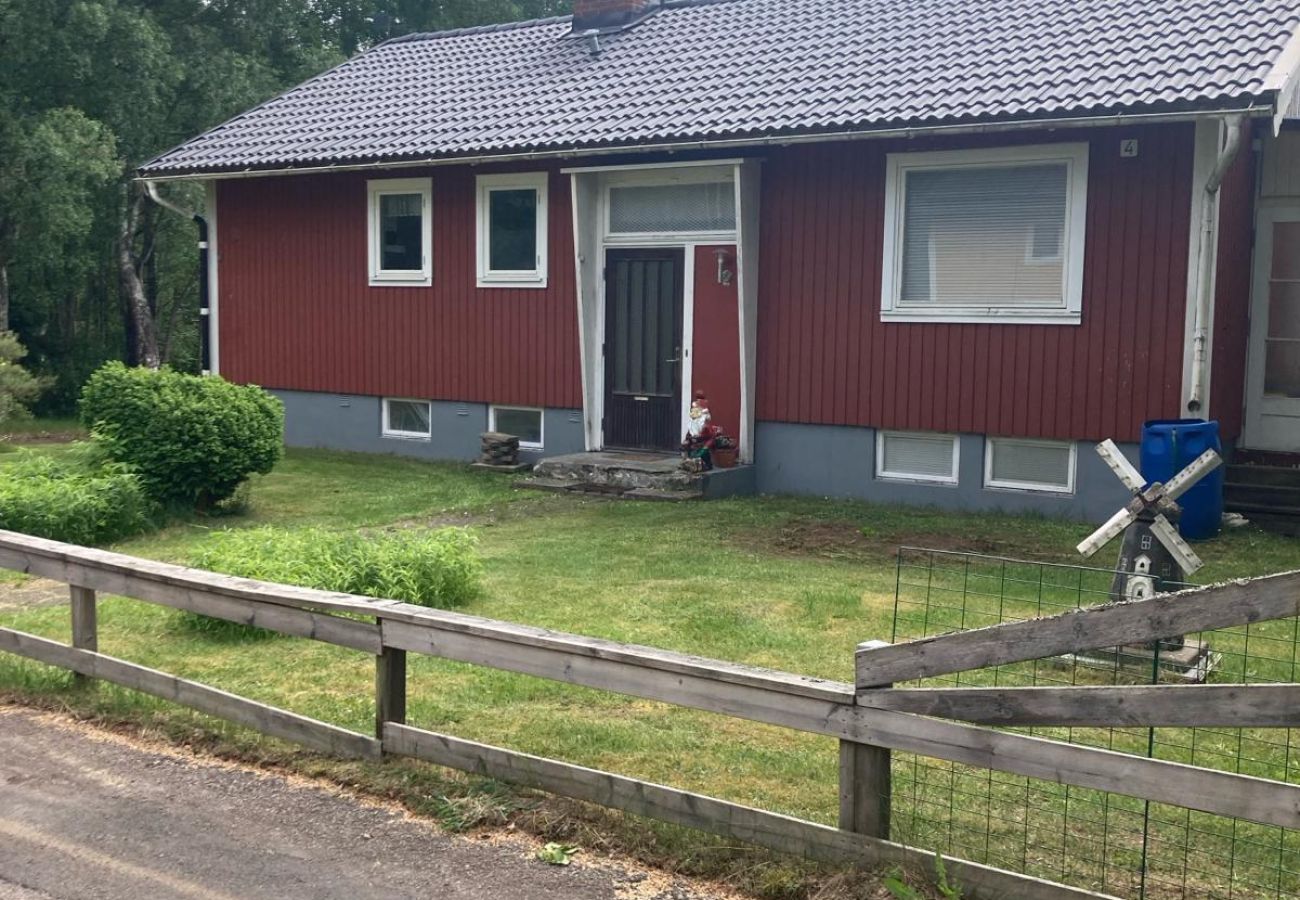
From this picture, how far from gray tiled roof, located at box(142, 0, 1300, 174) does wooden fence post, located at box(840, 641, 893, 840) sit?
801 cm

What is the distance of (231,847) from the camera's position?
4.89 metres

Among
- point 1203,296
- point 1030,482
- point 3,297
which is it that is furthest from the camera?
point 3,297

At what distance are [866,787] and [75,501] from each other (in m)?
8.23

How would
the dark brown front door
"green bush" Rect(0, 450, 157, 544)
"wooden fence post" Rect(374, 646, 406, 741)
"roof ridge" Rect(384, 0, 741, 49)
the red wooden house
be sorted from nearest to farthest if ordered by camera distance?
"wooden fence post" Rect(374, 646, 406, 741)
"green bush" Rect(0, 450, 157, 544)
the red wooden house
the dark brown front door
"roof ridge" Rect(384, 0, 741, 49)

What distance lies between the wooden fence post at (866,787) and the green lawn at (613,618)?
33 cm

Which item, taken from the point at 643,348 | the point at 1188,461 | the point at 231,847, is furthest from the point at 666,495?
the point at 231,847

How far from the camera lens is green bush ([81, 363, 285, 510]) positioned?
464 inches

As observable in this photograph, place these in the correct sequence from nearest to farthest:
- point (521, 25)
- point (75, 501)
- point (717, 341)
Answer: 1. point (75, 501)
2. point (717, 341)
3. point (521, 25)

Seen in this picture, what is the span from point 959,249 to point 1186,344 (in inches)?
89.6

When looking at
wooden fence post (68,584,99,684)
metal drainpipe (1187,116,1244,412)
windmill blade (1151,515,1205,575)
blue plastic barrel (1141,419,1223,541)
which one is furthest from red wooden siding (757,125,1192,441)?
wooden fence post (68,584,99,684)

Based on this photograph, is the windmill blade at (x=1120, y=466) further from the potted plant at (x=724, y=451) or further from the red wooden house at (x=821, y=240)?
the potted plant at (x=724, y=451)

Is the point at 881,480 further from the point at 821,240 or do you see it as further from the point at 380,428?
the point at 380,428

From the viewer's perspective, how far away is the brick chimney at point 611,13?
17.9m

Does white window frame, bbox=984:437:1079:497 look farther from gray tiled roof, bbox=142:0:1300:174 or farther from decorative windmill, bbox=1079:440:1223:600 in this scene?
decorative windmill, bbox=1079:440:1223:600
